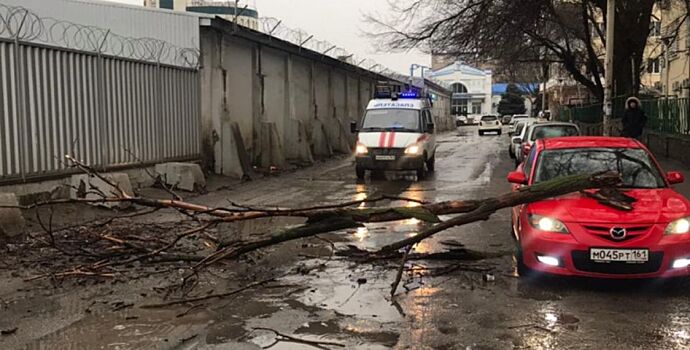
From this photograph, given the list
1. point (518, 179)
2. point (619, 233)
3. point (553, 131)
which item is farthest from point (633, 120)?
point (619, 233)

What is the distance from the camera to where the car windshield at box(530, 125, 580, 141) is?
19.5 meters

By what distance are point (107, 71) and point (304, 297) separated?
9.30 metres

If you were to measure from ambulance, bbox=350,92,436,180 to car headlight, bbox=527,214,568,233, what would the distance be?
11709mm

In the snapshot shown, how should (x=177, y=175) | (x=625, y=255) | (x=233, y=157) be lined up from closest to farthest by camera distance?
1. (x=625, y=255)
2. (x=177, y=175)
3. (x=233, y=157)

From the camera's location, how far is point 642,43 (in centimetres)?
2723

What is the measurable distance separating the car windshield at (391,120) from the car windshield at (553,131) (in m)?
3.41

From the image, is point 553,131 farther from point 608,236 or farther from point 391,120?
point 608,236

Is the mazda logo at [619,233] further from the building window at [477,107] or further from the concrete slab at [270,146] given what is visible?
the building window at [477,107]

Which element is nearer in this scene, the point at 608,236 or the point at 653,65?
the point at 608,236

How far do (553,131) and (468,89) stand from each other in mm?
94409

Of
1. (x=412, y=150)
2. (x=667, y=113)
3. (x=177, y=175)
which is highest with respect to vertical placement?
(x=667, y=113)

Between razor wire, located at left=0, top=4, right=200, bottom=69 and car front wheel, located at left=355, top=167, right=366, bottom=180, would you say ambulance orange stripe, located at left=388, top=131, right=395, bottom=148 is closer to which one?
car front wheel, located at left=355, top=167, right=366, bottom=180

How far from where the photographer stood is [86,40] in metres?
14.6

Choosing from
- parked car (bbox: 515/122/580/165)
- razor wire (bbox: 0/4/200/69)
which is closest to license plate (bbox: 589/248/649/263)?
razor wire (bbox: 0/4/200/69)
